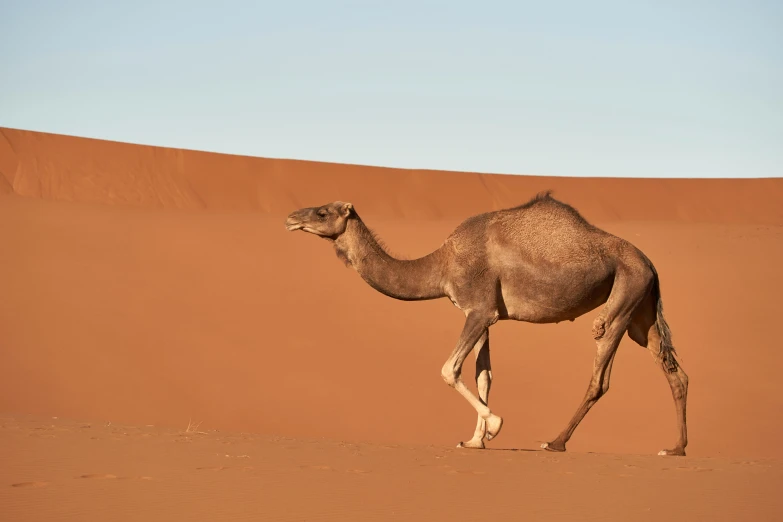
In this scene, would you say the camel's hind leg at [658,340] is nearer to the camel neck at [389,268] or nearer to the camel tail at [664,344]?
the camel tail at [664,344]

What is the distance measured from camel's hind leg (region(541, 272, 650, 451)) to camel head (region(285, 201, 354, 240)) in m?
3.06

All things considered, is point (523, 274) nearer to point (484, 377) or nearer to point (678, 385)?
point (484, 377)

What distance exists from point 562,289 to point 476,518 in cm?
484

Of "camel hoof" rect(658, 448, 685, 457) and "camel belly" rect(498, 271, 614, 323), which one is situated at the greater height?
"camel belly" rect(498, 271, 614, 323)

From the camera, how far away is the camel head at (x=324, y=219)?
1192 cm

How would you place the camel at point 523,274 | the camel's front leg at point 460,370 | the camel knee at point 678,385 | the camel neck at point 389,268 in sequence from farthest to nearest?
the camel knee at point 678,385 < the camel neck at point 389,268 < the camel at point 523,274 < the camel's front leg at point 460,370

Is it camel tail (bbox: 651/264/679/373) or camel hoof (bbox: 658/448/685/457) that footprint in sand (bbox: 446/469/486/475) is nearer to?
camel hoof (bbox: 658/448/685/457)

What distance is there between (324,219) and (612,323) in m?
3.44

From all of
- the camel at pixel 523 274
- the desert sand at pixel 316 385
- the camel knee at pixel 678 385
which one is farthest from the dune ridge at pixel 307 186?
the camel knee at pixel 678 385

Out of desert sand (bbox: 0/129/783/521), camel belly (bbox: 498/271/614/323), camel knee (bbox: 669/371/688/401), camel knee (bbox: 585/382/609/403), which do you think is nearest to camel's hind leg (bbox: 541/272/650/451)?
camel knee (bbox: 585/382/609/403)

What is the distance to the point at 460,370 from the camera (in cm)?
1102

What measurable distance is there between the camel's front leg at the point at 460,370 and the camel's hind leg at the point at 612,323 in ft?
4.14

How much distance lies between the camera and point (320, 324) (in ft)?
74.4

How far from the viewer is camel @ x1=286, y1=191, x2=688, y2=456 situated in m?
11.6
